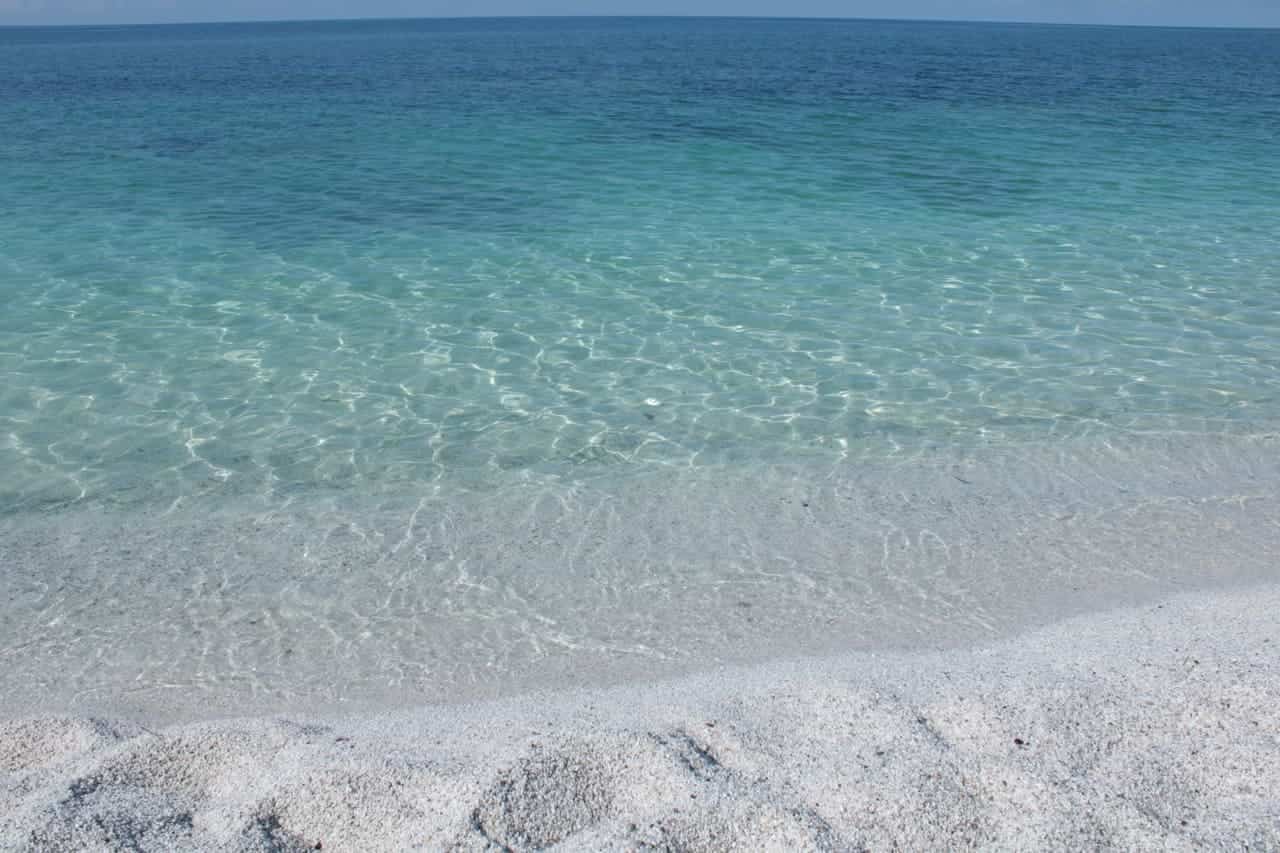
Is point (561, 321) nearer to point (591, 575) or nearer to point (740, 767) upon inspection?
point (591, 575)

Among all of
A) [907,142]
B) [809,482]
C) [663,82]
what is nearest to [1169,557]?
[809,482]

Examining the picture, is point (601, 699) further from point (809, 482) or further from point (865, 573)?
point (809, 482)

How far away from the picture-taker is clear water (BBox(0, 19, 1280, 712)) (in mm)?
9203

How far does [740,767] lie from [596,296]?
32.4ft

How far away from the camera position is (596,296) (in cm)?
1445

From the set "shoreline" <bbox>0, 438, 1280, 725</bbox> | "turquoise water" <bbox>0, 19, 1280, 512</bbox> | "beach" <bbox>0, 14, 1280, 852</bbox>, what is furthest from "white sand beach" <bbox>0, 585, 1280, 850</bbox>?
"turquoise water" <bbox>0, 19, 1280, 512</bbox>

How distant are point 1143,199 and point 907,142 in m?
8.75

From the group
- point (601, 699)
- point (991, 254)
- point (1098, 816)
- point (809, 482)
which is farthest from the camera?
point (991, 254)

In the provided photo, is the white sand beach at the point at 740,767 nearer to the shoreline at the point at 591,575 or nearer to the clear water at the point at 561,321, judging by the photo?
Result: the shoreline at the point at 591,575

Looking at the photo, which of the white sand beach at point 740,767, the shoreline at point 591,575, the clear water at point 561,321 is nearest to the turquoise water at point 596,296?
the clear water at point 561,321

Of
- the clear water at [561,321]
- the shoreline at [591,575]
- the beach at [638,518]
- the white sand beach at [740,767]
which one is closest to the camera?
the white sand beach at [740,767]

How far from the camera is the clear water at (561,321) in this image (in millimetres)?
9203

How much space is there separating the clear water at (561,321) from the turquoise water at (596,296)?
0.07 meters

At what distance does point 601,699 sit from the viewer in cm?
638
